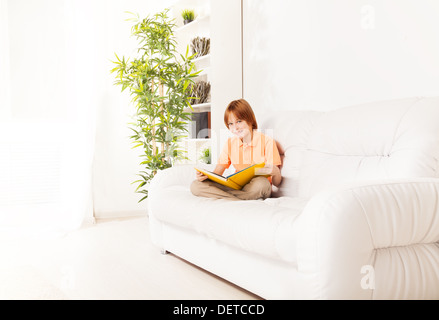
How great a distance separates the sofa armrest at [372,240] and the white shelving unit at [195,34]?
240cm

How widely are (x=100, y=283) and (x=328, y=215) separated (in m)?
1.31

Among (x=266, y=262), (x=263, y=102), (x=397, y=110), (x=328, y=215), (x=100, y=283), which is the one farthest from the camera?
(x=263, y=102)

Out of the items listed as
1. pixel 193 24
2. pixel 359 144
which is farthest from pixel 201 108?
pixel 359 144

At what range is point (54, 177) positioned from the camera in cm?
400

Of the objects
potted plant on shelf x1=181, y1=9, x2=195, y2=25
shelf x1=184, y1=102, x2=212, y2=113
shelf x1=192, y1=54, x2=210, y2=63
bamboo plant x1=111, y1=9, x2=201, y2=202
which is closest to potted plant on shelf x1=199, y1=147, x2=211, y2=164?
bamboo plant x1=111, y1=9, x2=201, y2=202

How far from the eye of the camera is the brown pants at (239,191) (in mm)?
2350

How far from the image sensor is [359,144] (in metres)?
2.10

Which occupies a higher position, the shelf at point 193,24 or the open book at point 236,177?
the shelf at point 193,24

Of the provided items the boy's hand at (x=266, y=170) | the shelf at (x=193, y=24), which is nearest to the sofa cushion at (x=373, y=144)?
the boy's hand at (x=266, y=170)

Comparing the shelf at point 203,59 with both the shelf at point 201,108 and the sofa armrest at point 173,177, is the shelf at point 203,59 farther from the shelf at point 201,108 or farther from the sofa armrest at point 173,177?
the sofa armrest at point 173,177

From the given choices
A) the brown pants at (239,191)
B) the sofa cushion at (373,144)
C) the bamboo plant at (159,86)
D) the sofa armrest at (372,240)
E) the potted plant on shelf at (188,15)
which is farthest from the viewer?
the potted plant on shelf at (188,15)

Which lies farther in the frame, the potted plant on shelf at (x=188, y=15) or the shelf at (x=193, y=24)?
the potted plant on shelf at (x=188, y=15)
